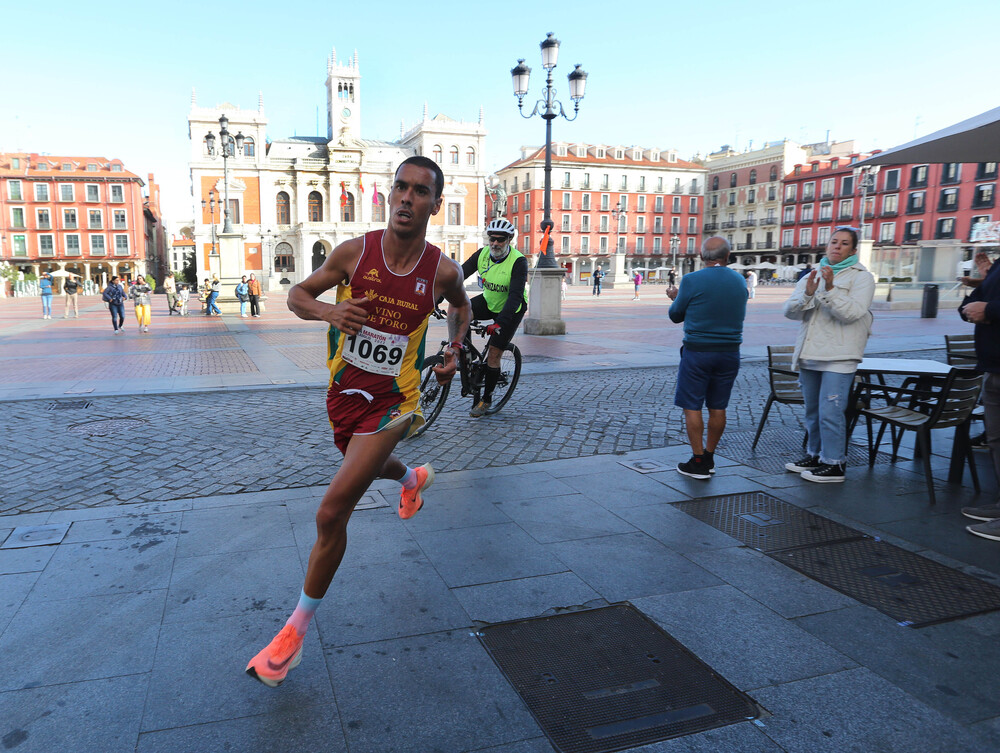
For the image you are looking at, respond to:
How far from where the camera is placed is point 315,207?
65000 mm

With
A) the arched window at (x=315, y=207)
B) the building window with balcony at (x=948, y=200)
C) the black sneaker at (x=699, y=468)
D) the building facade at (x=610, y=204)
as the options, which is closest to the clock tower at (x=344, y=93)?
the arched window at (x=315, y=207)

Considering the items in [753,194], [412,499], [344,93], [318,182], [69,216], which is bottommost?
[412,499]

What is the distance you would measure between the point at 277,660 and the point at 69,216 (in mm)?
76982

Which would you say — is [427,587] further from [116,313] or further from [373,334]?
[116,313]

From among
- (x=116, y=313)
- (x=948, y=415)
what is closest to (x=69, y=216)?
(x=116, y=313)

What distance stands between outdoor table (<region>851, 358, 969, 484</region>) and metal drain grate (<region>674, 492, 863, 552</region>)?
1.42 m

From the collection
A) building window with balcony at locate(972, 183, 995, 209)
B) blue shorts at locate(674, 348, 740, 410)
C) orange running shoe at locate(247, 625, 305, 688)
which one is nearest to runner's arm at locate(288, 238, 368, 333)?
orange running shoe at locate(247, 625, 305, 688)

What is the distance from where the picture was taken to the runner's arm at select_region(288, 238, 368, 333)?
2486 millimetres

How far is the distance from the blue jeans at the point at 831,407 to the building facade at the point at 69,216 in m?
71.6

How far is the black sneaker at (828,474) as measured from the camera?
4758mm

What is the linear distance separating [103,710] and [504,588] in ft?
5.35

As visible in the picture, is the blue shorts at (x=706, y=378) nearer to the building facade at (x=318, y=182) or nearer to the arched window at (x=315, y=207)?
the building facade at (x=318, y=182)

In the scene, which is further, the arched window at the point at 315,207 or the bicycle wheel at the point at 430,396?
the arched window at the point at 315,207

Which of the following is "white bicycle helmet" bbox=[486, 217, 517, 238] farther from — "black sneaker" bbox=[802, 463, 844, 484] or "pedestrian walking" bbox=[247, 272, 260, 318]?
"pedestrian walking" bbox=[247, 272, 260, 318]
